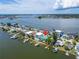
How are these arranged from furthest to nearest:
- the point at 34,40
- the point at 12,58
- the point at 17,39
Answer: the point at 17,39, the point at 34,40, the point at 12,58

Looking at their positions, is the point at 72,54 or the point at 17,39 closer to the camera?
the point at 72,54

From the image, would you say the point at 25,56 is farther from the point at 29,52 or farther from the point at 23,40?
the point at 23,40

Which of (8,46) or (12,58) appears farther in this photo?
(8,46)

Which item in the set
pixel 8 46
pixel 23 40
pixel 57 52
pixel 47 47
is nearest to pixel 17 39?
pixel 23 40

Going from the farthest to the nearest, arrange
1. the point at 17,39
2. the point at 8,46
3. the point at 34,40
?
1. the point at 17,39
2. the point at 34,40
3. the point at 8,46

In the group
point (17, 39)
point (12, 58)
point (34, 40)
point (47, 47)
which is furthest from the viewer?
point (17, 39)

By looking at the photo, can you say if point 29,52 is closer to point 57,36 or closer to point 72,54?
point 72,54

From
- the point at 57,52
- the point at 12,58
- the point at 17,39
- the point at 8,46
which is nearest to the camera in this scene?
the point at 12,58

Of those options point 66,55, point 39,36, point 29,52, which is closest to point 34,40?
point 39,36
